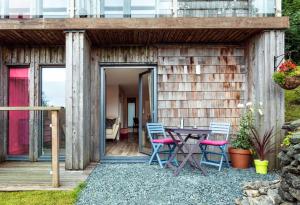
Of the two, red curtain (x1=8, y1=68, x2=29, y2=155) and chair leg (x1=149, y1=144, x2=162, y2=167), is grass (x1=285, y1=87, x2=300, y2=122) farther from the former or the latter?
red curtain (x1=8, y1=68, x2=29, y2=155)

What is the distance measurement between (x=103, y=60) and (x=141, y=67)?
812 mm

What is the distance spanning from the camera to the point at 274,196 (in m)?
2.90

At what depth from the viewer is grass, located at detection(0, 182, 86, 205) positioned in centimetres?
307

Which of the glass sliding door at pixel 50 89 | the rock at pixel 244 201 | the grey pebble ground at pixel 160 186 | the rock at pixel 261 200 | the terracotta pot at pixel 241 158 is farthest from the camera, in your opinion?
the glass sliding door at pixel 50 89

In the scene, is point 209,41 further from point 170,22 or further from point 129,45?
point 129,45

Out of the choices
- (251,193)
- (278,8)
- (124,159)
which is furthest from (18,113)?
(278,8)

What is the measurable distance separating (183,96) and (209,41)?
1.26 meters

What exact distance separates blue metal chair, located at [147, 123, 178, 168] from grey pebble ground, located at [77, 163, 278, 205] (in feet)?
0.88

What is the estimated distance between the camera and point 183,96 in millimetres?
5438

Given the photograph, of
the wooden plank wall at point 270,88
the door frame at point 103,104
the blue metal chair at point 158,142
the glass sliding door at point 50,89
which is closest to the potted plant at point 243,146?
the wooden plank wall at point 270,88

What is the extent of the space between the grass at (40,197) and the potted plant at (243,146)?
2.96 meters

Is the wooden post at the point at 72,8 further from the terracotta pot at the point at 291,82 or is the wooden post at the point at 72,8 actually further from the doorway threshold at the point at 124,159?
the terracotta pot at the point at 291,82

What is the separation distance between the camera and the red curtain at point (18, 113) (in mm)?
5520

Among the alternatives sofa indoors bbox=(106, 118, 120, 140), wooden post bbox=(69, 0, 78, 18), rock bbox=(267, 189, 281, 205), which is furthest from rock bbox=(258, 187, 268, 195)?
sofa indoors bbox=(106, 118, 120, 140)
